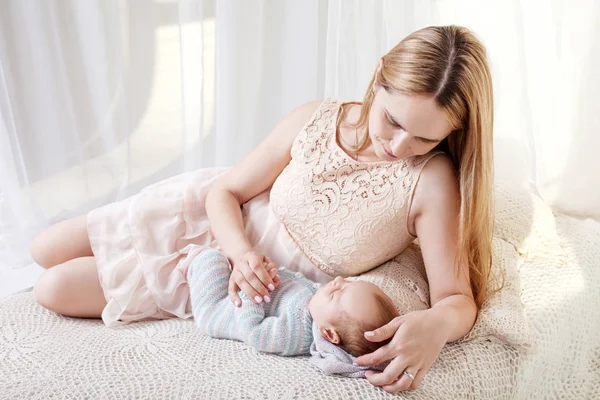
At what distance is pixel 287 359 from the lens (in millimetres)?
1469

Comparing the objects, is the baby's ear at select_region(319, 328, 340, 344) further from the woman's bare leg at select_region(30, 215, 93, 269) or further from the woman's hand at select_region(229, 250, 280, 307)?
the woman's bare leg at select_region(30, 215, 93, 269)

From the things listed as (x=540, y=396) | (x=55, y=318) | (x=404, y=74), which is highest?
(x=404, y=74)

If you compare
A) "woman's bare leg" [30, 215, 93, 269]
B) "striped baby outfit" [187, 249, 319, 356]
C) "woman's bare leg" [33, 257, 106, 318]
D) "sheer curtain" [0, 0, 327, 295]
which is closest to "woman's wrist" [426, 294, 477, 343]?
"striped baby outfit" [187, 249, 319, 356]

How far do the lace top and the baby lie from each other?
108 mm

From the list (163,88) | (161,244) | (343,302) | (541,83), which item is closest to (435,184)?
(343,302)

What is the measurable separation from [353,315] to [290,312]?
0.58 feet

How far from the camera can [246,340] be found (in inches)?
59.5

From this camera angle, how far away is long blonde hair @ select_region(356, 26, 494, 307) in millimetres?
1430

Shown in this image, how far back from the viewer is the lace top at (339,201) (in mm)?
1618

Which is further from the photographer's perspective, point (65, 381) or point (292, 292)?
point (292, 292)

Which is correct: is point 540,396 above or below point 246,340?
below

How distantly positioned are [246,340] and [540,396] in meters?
0.72

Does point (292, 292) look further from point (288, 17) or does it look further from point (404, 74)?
point (288, 17)

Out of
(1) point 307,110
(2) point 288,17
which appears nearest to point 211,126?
(2) point 288,17
